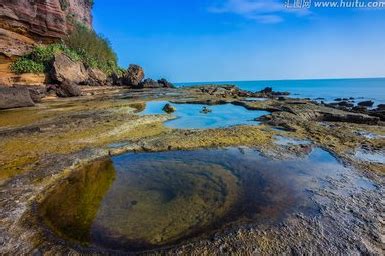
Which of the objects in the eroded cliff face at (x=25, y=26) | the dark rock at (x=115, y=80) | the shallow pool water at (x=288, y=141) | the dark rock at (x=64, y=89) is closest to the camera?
the shallow pool water at (x=288, y=141)

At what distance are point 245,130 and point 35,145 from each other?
7637mm

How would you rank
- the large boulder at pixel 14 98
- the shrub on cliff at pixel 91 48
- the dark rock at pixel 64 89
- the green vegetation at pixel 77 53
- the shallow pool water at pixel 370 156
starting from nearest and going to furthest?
the shallow pool water at pixel 370 156 → the large boulder at pixel 14 98 → the green vegetation at pixel 77 53 → the dark rock at pixel 64 89 → the shrub on cliff at pixel 91 48

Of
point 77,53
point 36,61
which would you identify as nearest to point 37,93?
point 36,61

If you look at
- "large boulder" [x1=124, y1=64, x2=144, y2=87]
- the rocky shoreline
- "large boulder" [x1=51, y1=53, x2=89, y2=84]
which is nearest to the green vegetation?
"large boulder" [x1=51, y1=53, x2=89, y2=84]

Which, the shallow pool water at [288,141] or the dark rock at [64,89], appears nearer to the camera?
the shallow pool water at [288,141]

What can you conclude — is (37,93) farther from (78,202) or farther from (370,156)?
(370,156)

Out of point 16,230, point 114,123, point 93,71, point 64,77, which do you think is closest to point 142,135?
point 114,123

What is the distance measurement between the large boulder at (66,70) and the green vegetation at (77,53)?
79 centimetres

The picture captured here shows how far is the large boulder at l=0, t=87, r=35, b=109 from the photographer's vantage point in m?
17.0

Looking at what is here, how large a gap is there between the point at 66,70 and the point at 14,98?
1145cm

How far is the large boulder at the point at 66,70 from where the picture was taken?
86.0 feet

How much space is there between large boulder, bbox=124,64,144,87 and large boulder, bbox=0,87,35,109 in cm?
2796

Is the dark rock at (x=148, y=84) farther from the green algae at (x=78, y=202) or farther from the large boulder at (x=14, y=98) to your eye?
the green algae at (x=78, y=202)

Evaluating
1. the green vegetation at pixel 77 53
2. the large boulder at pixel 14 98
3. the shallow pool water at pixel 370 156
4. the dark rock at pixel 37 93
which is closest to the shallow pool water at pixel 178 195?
the shallow pool water at pixel 370 156
